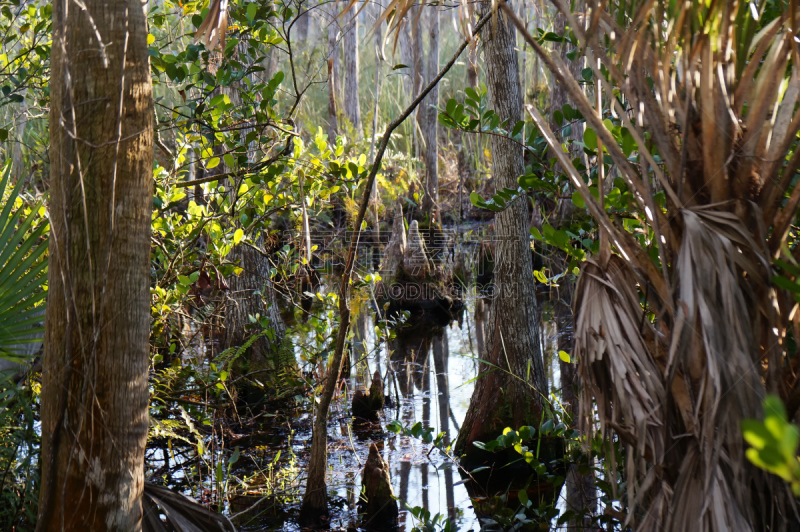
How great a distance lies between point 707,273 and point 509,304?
280 centimetres

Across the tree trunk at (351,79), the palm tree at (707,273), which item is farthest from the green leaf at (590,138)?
the tree trunk at (351,79)

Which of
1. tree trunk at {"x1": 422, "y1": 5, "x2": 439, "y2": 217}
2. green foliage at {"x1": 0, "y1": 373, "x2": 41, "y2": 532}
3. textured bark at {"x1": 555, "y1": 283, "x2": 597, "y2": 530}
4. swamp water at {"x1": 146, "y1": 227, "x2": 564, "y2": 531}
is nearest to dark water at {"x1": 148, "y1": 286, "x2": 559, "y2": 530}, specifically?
swamp water at {"x1": 146, "y1": 227, "x2": 564, "y2": 531}

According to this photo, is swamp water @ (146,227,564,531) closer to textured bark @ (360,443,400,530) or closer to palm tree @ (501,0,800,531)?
textured bark @ (360,443,400,530)

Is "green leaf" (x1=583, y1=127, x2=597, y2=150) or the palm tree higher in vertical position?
"green leaf" (x1=583, y1=127, x2=597, y2=150)

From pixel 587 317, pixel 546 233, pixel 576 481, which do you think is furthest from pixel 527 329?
pixel 587 317

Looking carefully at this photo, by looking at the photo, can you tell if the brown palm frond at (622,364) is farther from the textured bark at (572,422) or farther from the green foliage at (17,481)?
the green foliage at (17,481)

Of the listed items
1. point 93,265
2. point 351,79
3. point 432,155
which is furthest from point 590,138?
point 351,79

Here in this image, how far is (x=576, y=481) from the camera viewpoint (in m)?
3.47

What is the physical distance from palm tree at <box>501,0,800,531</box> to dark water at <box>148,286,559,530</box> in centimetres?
175

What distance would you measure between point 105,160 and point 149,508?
3.64ft

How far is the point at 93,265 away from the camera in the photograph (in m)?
1.66

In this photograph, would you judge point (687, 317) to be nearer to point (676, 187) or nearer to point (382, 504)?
point (676, 187)

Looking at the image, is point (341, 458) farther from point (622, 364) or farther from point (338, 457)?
point (622, 364)

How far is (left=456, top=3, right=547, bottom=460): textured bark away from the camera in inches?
164
